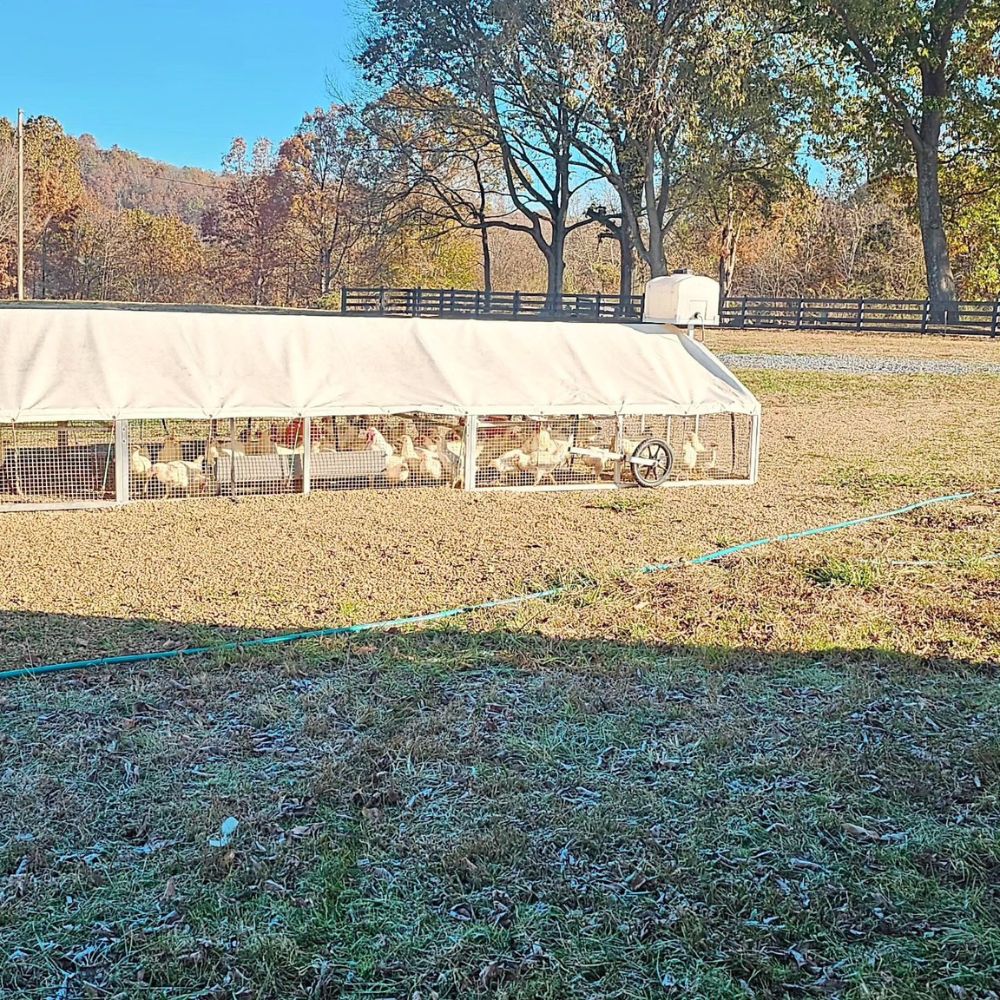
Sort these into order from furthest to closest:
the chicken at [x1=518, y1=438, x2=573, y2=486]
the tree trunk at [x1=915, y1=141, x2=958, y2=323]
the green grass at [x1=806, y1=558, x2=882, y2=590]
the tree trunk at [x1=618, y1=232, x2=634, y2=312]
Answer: the tree trunk at [x1=618, y1=232, x2=634, y2=312], the tree trunk at [x1=915, y1=141, x2=958, y2=323], the chicken at [x1=518, y1=438, x2=573, y2=486], the green grass at [x1=806, y1=558, x2=882, y2=590]

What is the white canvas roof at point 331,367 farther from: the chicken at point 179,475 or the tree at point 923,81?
the tree at point 923,81

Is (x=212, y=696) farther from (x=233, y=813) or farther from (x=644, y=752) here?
(x=644, y=752)

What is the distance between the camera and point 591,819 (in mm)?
3375

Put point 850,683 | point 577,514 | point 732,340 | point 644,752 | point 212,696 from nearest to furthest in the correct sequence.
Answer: point 644,752
point 212,696
point 850,683
point 577,514
point 732,340

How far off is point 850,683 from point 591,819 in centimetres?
181

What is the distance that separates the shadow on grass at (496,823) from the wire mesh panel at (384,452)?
12.3ft

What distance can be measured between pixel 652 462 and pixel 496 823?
619 centimetres

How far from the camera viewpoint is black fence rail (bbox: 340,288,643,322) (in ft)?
103

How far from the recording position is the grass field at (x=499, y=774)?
269cm

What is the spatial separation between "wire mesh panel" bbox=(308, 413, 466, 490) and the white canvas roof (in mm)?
398

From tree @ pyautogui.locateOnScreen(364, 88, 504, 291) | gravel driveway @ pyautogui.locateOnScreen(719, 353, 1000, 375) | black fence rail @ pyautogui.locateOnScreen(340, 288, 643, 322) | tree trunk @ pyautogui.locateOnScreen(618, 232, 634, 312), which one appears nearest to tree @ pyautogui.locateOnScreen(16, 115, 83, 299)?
black fence rail @ pyautogui.locateOnScreen(340, 288, 643, 322)

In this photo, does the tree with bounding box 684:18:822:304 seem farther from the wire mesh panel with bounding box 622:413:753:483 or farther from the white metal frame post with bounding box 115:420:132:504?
the white metal frame post with bounding box 115:420:132:504

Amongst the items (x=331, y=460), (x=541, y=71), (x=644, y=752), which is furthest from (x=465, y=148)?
(x=644, y=752)

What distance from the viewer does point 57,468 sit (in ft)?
25.9
